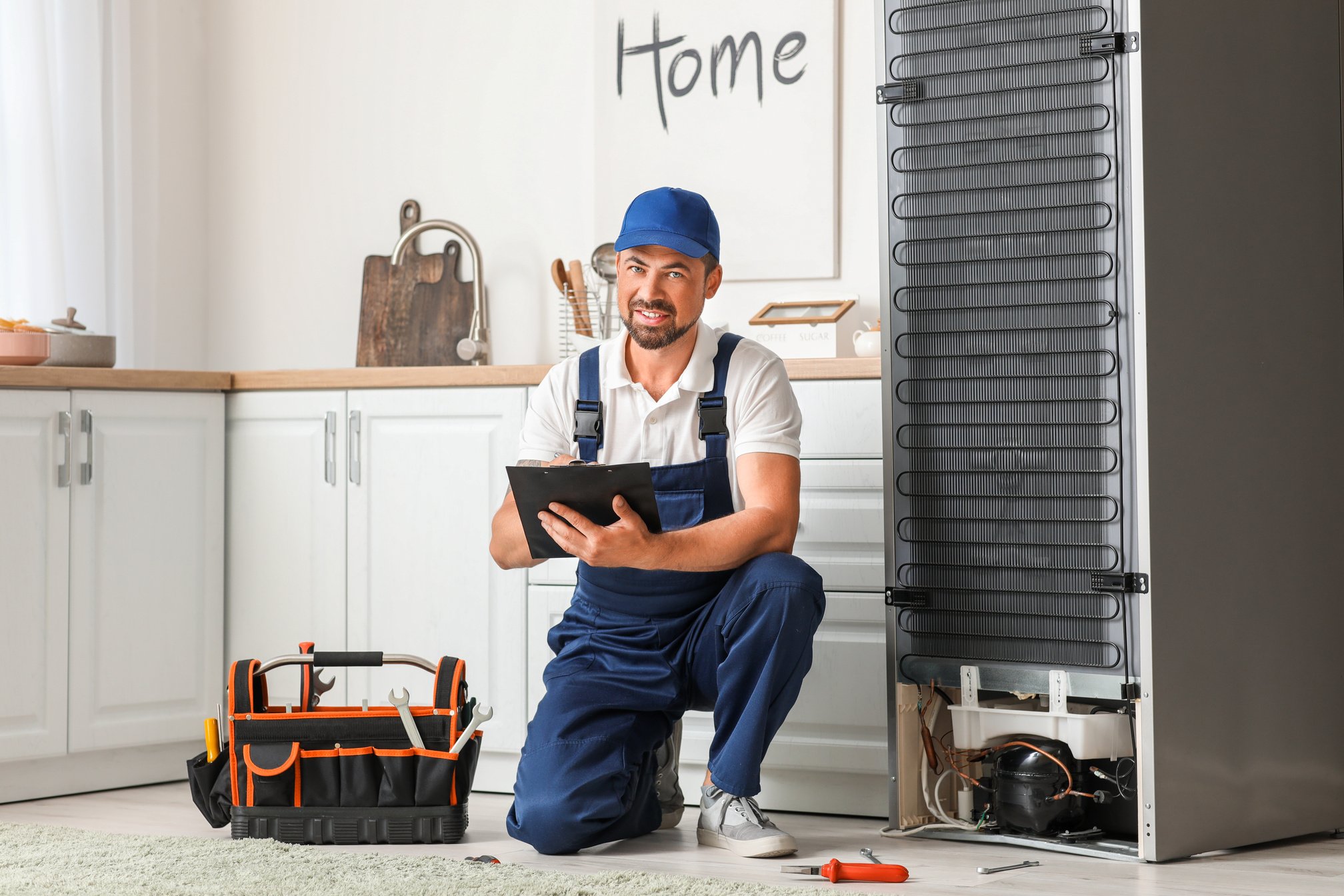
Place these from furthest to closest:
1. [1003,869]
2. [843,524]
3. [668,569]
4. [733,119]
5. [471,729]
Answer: [733,119], [843,524], [471,729], [668,569], [1003,869]

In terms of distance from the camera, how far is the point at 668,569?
255 centimetres

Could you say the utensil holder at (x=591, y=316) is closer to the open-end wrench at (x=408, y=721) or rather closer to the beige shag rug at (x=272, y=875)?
the open-end wrench at (x=408, y=721)

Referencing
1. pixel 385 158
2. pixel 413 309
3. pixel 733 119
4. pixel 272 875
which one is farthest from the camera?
pixel 385 158

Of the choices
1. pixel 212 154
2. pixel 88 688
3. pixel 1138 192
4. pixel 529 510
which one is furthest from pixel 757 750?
pixel 212 154

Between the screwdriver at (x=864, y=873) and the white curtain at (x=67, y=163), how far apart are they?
2530 millimetres

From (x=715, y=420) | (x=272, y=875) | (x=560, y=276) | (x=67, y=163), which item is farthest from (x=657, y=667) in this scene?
(x=67, y=163)

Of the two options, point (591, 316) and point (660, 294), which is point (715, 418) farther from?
point (591, 316)

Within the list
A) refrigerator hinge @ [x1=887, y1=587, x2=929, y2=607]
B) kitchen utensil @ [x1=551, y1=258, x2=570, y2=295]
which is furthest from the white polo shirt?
kitchen utensil @ [x1=551, y1=258, x2=570, y2=295]

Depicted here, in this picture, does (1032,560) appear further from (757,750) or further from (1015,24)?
(1015,24)

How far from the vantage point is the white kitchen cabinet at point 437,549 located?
3205 millimetres

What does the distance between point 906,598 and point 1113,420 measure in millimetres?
480

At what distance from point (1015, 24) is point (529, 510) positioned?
114 cm

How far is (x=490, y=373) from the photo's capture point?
322 cm

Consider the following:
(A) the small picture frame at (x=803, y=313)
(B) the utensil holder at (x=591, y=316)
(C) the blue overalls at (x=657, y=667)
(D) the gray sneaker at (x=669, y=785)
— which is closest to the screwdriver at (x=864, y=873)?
(C) the blue overalls at (x=657, y=667)
